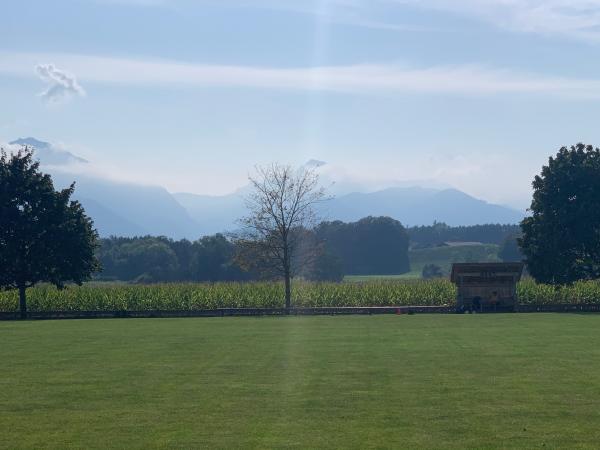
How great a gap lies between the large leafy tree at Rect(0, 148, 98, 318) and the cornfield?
4095 mm

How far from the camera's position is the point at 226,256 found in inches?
4788

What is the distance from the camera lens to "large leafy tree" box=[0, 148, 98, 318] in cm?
5450

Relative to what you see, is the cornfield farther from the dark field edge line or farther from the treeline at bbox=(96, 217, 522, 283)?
the treeline at bbox=(96, 217, 522, 283)

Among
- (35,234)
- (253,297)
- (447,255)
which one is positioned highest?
(35,234)

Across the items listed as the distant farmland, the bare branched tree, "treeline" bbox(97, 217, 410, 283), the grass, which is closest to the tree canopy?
"treeline" bbox(97, 217, 410, 283)

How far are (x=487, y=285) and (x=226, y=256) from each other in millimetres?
70736

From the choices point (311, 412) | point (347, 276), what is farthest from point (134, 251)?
point (311, 412)

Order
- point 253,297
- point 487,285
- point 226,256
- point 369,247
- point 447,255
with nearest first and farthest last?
point 487,285 → point 253,297 → point 226,256 → point 369,247 → point 447,255

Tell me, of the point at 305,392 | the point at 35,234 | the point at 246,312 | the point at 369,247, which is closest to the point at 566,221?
the point at 246,312

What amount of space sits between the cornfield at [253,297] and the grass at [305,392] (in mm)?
27570

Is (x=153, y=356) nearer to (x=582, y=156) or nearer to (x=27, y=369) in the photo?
(x=27, y=369)

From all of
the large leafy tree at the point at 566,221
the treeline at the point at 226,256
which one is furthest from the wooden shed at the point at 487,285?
the treeline at the point at 226,256

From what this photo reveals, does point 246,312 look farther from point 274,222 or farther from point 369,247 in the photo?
point 369,247

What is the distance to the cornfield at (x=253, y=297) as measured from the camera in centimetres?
5925
